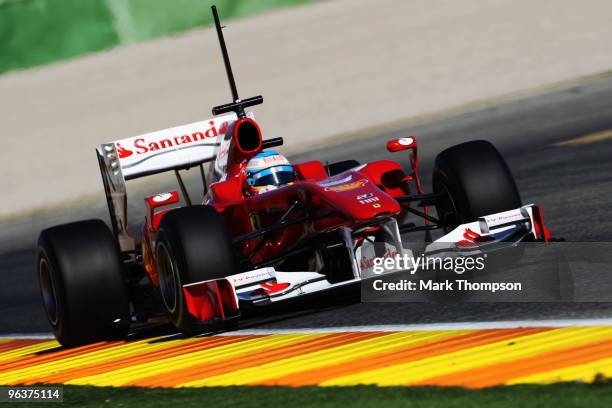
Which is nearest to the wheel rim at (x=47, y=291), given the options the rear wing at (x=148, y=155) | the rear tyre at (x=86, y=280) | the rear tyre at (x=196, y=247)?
the rear tyre at (x=86, y=280)

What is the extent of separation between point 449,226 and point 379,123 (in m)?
10.9

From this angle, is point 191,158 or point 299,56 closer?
point 191,158

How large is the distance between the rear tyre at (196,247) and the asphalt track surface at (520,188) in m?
0.55

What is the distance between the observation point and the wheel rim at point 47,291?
867cm

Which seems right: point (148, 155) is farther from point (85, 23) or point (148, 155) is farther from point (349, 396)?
point (85, 23)

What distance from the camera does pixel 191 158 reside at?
987 centimetres

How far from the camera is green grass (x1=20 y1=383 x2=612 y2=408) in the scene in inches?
187

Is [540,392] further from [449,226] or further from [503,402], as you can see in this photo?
[449,226]

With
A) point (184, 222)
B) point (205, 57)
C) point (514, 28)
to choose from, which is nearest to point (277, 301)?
point (184, 222)

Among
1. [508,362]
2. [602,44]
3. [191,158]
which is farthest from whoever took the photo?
[602,44]

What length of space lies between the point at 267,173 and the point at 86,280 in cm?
140

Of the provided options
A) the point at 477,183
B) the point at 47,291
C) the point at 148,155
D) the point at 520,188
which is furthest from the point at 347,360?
the point at 520,188

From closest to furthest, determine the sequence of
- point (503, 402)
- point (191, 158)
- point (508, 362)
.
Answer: point (503, 402) < point (508, 362) < point (191, 158)

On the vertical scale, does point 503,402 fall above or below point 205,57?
below
